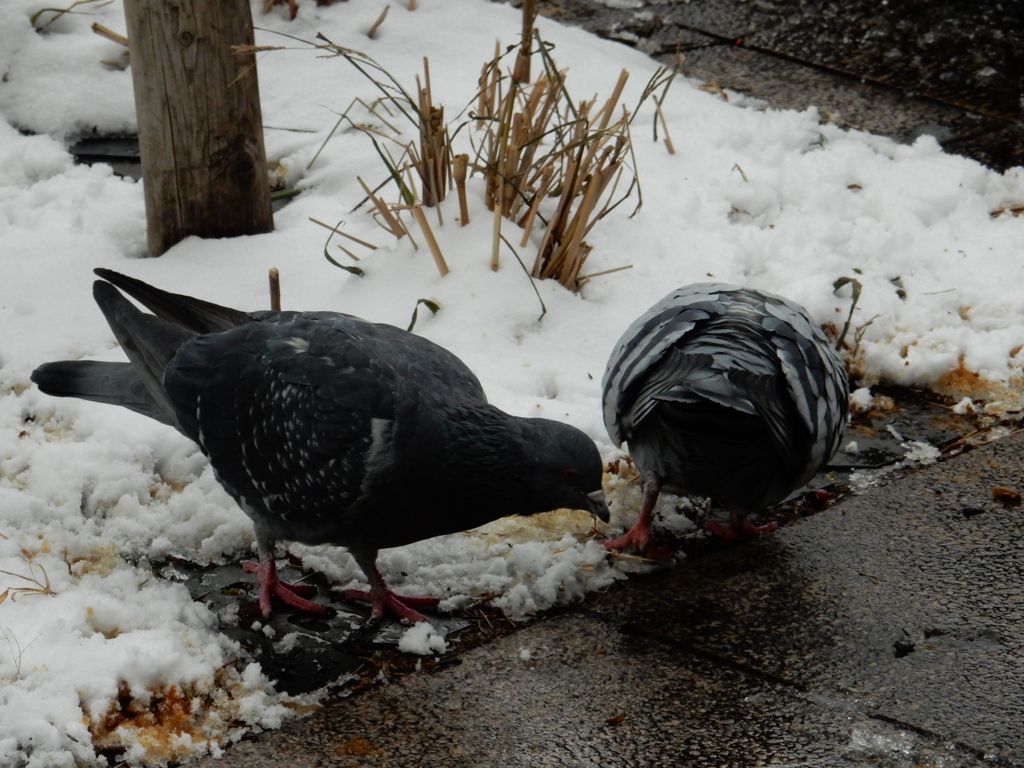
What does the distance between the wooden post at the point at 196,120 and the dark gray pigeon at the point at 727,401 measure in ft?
6.81

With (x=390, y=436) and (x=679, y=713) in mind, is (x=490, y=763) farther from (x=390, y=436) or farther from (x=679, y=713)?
(x=390, y=436)

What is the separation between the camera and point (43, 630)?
265 cm

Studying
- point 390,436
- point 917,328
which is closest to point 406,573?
point 390,436

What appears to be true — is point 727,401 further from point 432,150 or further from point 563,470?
point 432,150

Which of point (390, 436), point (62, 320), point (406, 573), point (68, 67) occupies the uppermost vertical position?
point (68, 67)

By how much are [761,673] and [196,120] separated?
312cm

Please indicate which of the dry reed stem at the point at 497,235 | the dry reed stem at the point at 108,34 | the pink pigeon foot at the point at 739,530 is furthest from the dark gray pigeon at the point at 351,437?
the dry reed stem at the point at 108,34

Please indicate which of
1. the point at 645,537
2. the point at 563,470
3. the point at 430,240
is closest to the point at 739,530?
the point at 645,537

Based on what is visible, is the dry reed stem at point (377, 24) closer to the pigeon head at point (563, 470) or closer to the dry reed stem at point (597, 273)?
the dry reed stem at point (597, 273)

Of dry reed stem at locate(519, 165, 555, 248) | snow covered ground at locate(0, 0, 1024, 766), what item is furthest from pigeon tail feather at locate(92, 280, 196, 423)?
dry reed stem at locate(519, 165, 555, 248)

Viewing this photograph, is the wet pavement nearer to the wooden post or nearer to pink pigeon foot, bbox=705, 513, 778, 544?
the wooden post

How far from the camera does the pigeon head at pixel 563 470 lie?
2725 mm

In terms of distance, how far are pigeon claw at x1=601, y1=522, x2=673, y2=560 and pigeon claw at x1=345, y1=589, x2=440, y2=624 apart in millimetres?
579

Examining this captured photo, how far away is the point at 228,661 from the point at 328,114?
11.5 ft
